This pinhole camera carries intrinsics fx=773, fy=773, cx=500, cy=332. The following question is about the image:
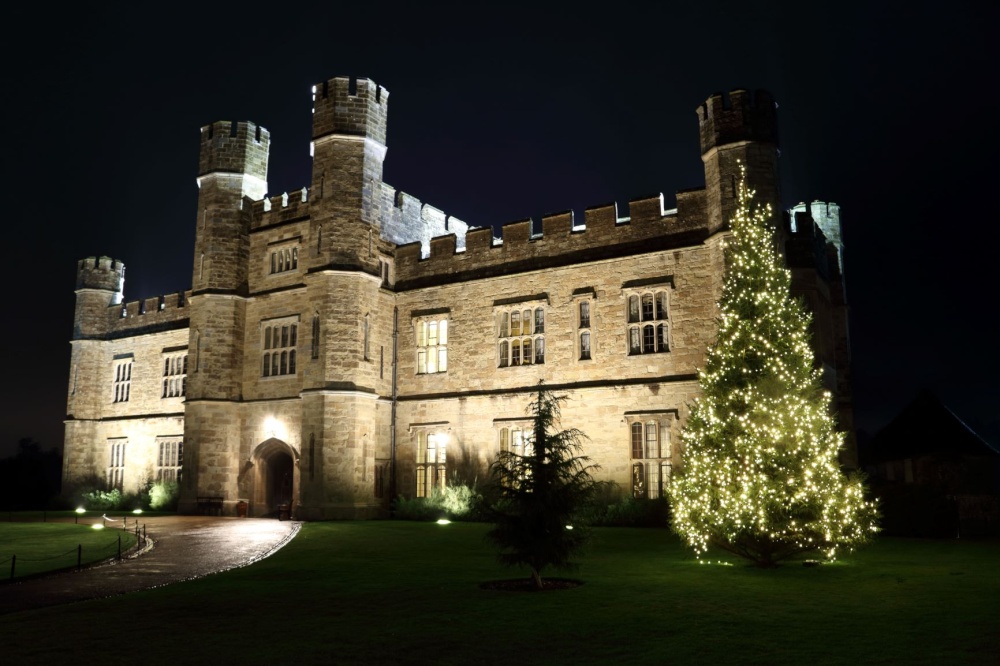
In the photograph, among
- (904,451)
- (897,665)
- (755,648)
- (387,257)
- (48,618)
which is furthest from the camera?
(904,451)

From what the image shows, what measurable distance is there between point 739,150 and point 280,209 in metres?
14.4

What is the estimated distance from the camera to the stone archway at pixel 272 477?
79.5 feet

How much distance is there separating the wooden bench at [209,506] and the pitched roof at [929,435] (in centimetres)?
2406

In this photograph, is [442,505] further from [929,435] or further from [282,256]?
[929,435]

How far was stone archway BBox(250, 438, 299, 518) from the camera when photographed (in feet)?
79.5

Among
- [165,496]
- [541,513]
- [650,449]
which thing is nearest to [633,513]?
[650,449]

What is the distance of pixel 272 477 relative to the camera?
24.8m

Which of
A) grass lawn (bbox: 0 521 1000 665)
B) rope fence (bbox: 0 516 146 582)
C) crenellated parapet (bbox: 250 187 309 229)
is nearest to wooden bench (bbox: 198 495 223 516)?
rope fence (bbox: 0 516 146 582)

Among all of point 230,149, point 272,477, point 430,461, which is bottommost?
point 272,477

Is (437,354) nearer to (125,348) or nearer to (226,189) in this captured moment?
(226,189)

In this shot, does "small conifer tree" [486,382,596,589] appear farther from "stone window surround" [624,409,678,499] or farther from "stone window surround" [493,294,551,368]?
"stone window surround" [493,294,551,368]

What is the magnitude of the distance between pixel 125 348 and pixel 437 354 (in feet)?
50.5

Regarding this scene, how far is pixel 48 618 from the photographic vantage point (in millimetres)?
8070

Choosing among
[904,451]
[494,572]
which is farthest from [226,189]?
[904,451]
